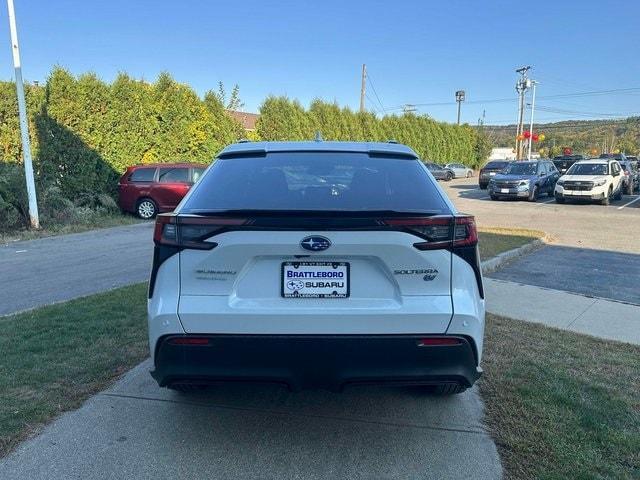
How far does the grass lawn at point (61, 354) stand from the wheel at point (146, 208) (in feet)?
35.4

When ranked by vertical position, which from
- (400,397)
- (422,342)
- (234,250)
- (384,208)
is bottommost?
(400,397)

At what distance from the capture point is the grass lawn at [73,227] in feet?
42.0

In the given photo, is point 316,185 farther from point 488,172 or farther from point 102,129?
point 488,172

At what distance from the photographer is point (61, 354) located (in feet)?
15.1

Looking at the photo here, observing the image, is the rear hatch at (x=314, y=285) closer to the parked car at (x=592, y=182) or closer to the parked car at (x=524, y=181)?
the parked car at (x=592, y=182)

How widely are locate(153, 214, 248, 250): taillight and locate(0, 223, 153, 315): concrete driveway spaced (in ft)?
15.0

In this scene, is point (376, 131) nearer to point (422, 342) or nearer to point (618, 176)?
point (618, 176)

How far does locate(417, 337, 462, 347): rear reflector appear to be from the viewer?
2.82 meters

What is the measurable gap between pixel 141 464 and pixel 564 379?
3065 mm

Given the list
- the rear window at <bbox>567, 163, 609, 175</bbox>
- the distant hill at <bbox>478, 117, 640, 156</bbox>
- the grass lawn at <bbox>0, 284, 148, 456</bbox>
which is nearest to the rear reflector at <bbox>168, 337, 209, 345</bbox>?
the grass lawn at <bbox>0, 284, 148, 456</bbox>

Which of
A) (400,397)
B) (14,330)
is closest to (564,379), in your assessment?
(400,397)

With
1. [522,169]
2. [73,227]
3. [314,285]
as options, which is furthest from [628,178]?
[314,285]

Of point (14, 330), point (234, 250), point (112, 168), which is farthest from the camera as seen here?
point (112, 168)

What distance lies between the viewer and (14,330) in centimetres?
528
